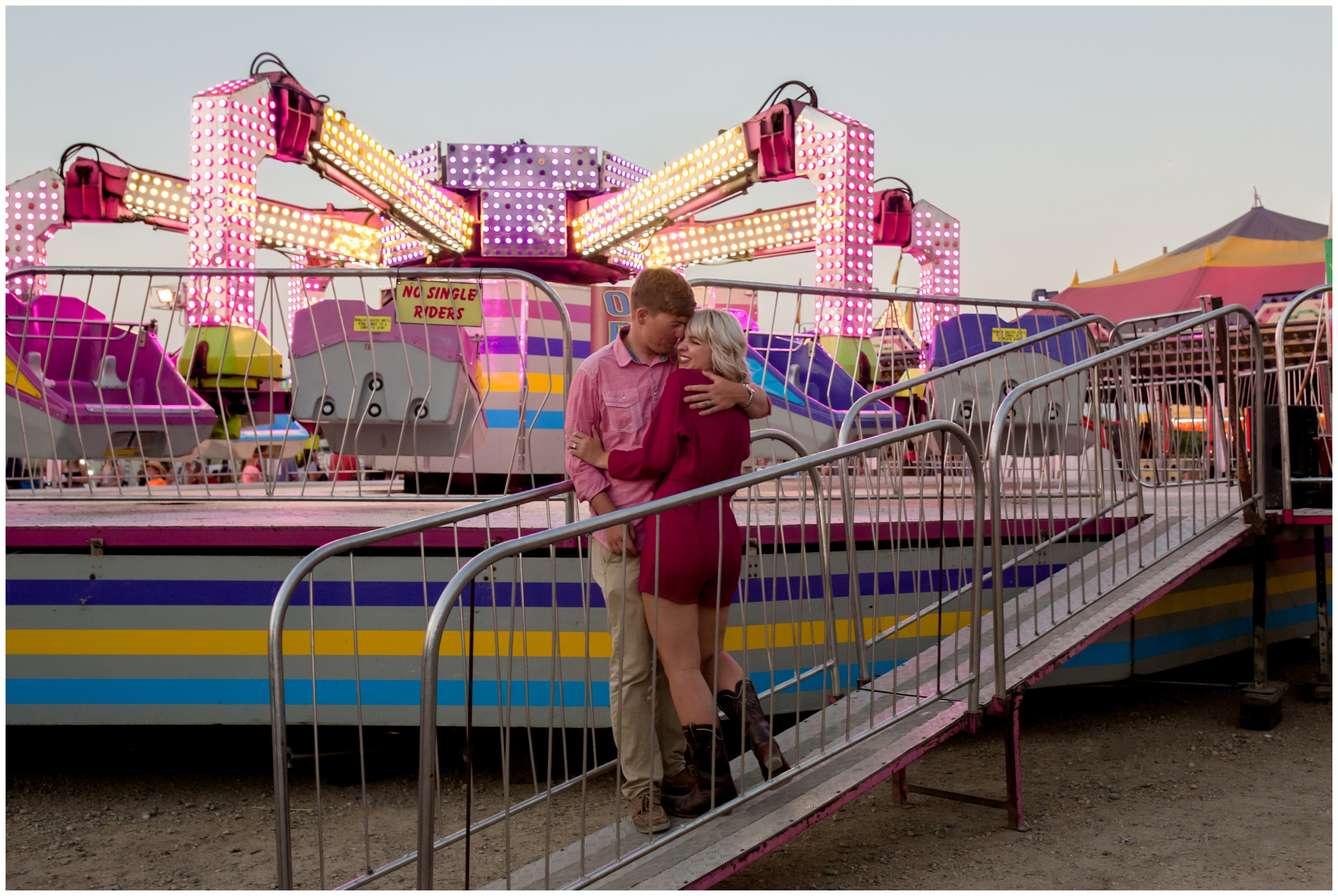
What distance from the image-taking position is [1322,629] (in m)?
5.70

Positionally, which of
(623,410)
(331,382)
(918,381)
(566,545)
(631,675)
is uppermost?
(331,382)

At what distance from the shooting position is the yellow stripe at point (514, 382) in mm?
6227

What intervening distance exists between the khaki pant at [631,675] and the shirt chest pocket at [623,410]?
0.35 meters

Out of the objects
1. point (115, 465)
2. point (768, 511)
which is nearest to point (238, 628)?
point (115, 465)

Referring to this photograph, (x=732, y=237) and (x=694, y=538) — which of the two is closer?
(x=694, y=538)

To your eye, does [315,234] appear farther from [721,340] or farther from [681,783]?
[681,783]

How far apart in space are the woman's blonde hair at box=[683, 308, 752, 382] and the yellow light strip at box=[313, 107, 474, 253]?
823 centimetres

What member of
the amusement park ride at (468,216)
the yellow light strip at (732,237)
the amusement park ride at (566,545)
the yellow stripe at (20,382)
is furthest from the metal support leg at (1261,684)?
the yellow light strip at (732,237)

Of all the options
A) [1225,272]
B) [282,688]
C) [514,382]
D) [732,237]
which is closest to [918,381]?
[282,688]

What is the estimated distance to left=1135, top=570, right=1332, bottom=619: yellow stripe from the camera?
17.3 ft

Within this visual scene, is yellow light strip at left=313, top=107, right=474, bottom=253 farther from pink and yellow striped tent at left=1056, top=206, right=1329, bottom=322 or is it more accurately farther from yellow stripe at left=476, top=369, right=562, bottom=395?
pink and yellow striped tent at left=1056, top=206, right=1329, bottom=322

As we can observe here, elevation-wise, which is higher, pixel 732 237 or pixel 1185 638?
pixel 732 237

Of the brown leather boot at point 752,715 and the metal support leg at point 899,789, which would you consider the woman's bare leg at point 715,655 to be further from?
the metal support leg at point 899,789

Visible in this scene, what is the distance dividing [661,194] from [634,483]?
910cm
